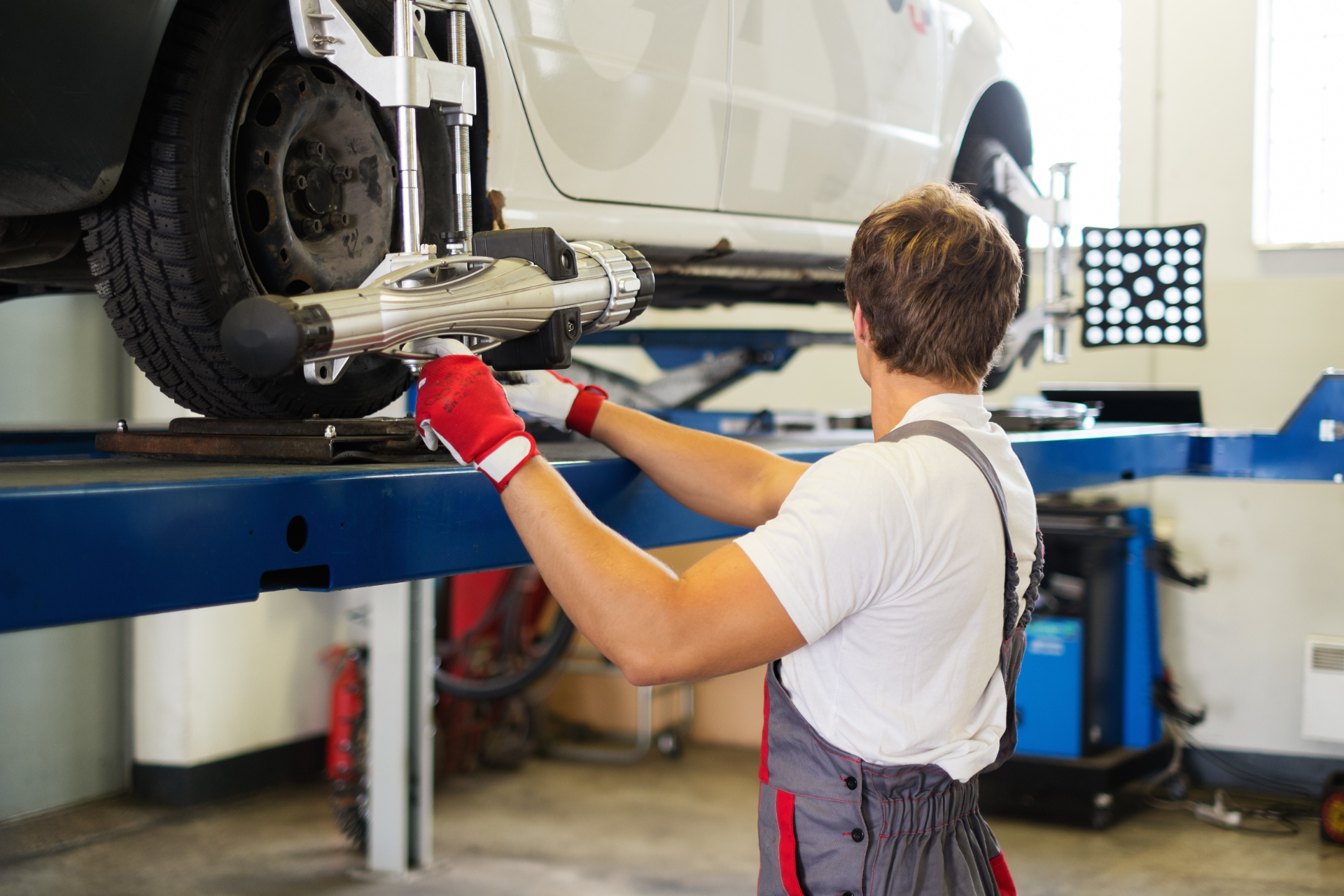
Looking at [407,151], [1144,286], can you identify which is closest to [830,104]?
[1144,286]

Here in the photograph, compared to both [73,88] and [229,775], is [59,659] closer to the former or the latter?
[229,775]

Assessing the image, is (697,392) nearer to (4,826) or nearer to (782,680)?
(782,680)

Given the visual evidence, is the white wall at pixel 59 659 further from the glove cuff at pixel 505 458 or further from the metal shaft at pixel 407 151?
the glove cuff at pixel 505 458

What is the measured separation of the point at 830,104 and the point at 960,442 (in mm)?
1477

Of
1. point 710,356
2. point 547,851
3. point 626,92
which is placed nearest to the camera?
point 626,92

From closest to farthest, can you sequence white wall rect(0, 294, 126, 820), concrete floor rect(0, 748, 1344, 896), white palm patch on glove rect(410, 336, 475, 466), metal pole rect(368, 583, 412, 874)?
white palm patch on glove rect(410, 336, 475, 466), concrete floor rect(0, 748, 1344, 896), metal pole rect(368, 583, 412, 874), white wall rect(0, 294, 126, 820)

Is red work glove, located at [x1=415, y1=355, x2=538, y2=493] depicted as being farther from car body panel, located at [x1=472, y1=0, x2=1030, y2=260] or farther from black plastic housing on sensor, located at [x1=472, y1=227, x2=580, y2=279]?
car body panel, located at [x1=472, y1=0, x2=1030, y2=260]

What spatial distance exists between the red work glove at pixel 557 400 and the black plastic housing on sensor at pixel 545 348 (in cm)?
22

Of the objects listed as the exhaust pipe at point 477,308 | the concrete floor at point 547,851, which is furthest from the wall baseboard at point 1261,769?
the exhaust pipe at point 477,308

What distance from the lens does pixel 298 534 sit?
48.1 inches

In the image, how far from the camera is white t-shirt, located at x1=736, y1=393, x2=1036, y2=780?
1.28 meters

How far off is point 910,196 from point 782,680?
0.62 meters

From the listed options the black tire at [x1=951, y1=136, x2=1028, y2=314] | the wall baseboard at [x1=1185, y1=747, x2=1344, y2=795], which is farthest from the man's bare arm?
the wall baseboard at [x1=1185, y1=747, x2=1344, y2=795]

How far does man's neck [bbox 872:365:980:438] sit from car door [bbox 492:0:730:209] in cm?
77
